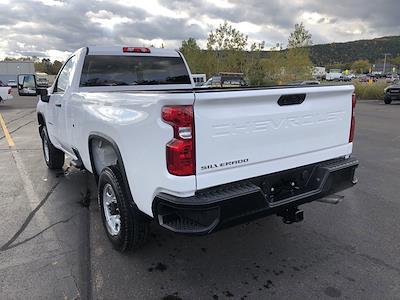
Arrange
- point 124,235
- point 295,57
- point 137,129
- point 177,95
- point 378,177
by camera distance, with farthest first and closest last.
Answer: point 295,57
point 378,177
point 124,235
point 137,129
point 177,95

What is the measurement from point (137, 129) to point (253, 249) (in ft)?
5.76

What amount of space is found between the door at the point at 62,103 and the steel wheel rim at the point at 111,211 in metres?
1.51

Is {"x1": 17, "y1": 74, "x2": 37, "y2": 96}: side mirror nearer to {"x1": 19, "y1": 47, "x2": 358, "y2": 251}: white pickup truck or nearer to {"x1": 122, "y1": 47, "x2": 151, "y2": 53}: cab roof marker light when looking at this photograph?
{"x1": 122, "y1": 47, "x2": 151, "y2": 53}: cab roof marker light

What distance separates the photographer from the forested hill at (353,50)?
16962 cm

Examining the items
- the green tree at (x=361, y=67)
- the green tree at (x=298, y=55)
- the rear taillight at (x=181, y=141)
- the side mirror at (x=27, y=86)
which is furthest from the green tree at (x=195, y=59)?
the green tree at (x=361, y=67)

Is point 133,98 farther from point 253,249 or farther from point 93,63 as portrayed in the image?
point 93,63

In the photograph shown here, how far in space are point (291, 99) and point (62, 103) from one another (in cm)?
326

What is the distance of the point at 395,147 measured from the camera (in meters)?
8.89

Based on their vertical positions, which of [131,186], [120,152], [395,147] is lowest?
[395,147]

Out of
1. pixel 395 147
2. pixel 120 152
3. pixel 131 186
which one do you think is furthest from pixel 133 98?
pixel 395 147

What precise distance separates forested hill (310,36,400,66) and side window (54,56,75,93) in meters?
175

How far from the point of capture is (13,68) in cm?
6750

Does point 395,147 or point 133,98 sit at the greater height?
point 133,98

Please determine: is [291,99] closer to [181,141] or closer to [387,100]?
[181,141]
